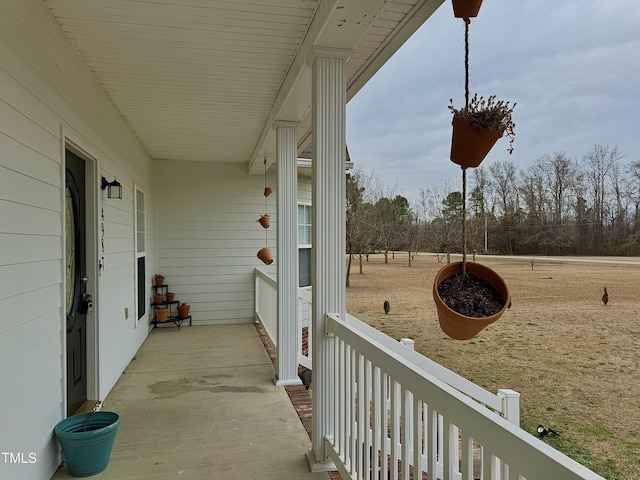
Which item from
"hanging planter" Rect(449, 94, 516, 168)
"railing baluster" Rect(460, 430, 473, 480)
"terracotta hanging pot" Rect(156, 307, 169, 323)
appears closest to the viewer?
"railing baluster" Rect(460, 430, 473, 480)

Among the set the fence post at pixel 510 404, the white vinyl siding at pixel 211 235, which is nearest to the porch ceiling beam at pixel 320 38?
the fence post at pixel 510 404

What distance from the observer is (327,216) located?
2.42m

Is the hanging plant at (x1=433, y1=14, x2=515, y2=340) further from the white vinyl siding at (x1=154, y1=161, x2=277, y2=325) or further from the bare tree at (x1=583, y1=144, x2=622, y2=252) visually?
the white vinyl siding at (x1=154, y1=161, x2=277, y2=325)

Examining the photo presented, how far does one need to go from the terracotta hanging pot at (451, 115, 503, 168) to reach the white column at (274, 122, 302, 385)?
268 centimetres

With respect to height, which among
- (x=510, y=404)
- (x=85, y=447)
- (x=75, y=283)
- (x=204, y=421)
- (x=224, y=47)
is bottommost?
(x=204, y=421)

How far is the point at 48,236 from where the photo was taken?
2330 mm

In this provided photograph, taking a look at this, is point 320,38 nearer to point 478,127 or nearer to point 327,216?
point 327,216

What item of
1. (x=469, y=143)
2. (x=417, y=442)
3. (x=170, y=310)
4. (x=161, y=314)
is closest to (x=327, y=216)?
(x=469, y=143)

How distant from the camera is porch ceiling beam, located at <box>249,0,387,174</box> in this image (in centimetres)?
193

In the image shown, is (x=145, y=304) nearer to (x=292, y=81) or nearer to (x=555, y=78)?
(x=292, y=81)

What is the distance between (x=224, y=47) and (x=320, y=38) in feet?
2.69

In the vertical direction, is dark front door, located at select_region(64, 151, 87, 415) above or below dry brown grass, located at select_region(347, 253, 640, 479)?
above

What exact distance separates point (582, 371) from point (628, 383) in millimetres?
723

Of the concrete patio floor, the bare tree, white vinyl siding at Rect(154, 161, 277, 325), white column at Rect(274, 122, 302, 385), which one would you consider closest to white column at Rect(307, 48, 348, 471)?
the concrete patio floor
